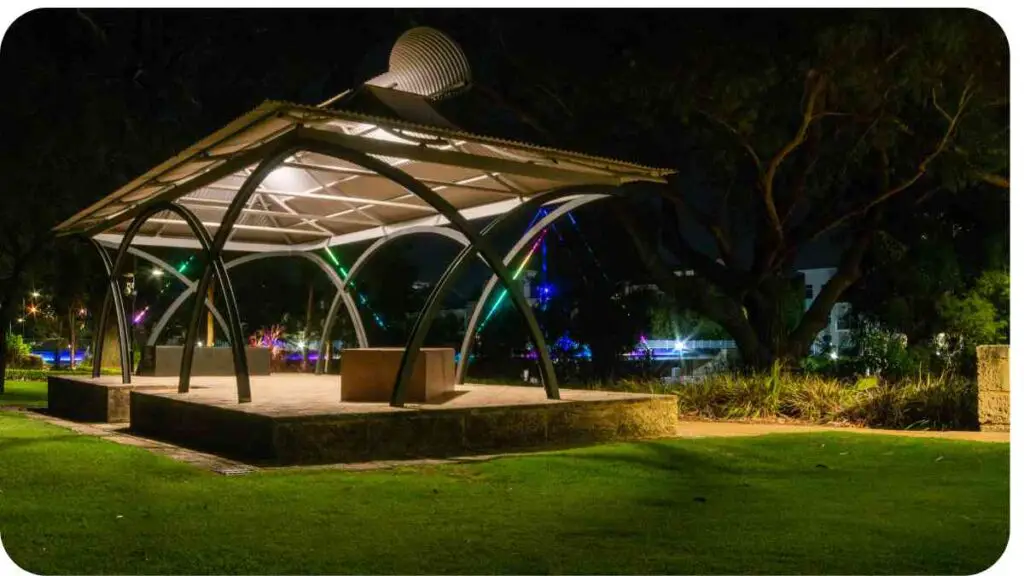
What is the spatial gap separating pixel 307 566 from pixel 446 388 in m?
7.63

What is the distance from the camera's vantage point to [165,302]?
162 feet

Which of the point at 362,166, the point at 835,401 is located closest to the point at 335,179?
the point at 362,166

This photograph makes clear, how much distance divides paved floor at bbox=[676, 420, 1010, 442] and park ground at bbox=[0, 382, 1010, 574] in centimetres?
221

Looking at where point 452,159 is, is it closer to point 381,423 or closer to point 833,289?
point 381,423

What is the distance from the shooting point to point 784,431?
13.9 meters

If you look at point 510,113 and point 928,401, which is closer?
point 928,401

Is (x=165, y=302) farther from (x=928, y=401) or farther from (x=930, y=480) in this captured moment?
(x=930, y=480)

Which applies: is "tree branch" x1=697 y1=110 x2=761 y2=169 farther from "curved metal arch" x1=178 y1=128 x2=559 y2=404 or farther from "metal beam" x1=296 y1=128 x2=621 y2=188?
"curved metal arch" x1=178 y1=128 x2=559 y2=404

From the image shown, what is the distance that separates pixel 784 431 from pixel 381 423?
5.99 metres

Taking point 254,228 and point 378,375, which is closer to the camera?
point 378,375

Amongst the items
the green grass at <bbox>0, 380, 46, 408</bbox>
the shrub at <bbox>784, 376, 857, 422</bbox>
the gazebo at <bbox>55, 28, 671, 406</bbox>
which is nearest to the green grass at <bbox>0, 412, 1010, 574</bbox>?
the gazebo at <bbox>55, 28, 671, 406</bbox>

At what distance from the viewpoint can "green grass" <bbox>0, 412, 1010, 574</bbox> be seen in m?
5.92

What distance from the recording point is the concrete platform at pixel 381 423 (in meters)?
10.0

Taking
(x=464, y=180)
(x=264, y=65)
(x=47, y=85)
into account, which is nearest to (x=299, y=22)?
(x=264, y=65)
